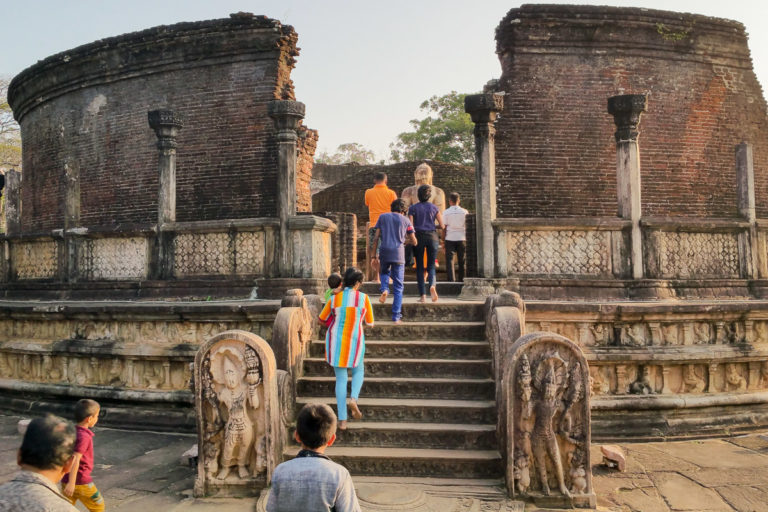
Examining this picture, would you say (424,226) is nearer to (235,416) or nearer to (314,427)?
(235,416)

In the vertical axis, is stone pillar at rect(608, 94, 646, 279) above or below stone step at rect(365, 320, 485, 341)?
above

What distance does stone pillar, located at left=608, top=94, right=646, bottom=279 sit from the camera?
718 centimetres

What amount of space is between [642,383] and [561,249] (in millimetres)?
1844

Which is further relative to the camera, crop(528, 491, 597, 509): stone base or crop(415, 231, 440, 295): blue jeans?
crop(415, 231, 440, 295): blue jeans

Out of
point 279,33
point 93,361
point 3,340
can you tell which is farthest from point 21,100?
point 93,361

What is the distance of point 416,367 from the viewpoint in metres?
5.65

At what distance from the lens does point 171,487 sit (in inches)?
193

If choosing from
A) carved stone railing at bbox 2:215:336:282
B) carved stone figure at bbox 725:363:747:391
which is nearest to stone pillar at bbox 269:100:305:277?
carved stone railing at bbox 2:215:336:282

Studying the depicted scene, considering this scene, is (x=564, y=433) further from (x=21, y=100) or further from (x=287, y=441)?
(x=21, y=100)

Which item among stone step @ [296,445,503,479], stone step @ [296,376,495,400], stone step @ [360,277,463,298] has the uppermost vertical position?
stone step @ [360,277,463,298]

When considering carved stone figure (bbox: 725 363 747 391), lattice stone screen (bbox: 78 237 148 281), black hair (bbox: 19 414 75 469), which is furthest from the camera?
lattice stone screen (bbox: 78 237 148 281)

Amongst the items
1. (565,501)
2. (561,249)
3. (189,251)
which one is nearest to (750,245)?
(561,249)

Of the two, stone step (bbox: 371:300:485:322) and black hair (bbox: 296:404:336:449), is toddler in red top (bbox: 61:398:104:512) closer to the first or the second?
black hair (bbox: 296:404:336:449)

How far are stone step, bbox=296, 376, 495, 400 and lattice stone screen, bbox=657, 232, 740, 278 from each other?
338 centimetres
